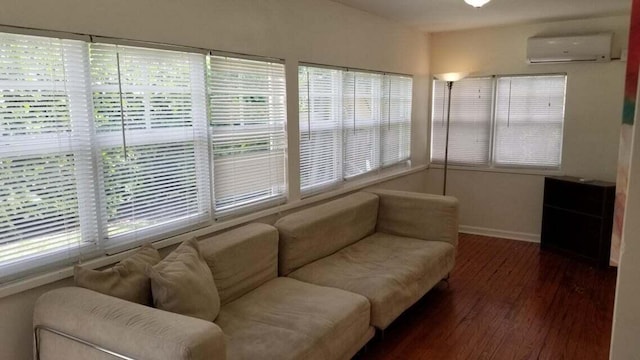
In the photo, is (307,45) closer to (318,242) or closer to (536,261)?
(318,242)

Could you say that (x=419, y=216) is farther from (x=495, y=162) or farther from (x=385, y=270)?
(x=495, y=162)

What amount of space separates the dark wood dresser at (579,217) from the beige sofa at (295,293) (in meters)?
1.74

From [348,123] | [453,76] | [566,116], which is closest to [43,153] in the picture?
[348,123]

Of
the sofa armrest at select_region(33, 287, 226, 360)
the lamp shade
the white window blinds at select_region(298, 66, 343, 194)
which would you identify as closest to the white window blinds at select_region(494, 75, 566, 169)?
the lamp shade

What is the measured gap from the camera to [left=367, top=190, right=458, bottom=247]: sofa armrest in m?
3.69

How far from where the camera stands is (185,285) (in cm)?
209

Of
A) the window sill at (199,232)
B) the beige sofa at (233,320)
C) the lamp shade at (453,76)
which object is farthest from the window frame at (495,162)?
the beige sofa at (233,320)

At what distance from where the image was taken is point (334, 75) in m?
3.88

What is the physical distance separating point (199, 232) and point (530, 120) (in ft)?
13.1

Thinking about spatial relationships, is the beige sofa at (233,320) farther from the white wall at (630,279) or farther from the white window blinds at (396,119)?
the white window blinds at (396,119)

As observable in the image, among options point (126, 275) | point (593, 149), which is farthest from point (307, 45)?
point (593, 149)

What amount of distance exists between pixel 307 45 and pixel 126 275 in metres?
2.19

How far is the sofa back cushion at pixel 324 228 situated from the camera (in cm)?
300

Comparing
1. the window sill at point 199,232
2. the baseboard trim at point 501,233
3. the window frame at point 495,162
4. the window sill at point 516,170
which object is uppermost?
the window frame at point 495,162
